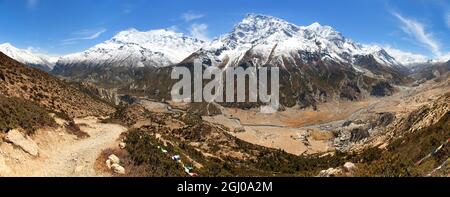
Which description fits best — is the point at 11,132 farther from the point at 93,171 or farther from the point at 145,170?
the point at 145,170

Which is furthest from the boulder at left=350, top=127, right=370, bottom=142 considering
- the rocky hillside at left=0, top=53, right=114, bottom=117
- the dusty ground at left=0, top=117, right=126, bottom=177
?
the dusty ground at left=0, top=117, right=126, bottom=177

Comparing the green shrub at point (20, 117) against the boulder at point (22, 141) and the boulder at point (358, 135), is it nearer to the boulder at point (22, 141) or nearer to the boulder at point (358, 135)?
the boulder at point (22, 141)

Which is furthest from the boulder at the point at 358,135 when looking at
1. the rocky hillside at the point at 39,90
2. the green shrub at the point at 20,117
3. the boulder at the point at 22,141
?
the boulder at the point at 22,141

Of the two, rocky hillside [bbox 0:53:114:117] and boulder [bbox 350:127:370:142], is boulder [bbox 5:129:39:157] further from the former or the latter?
boulder [bbox 350:127:370:142]
